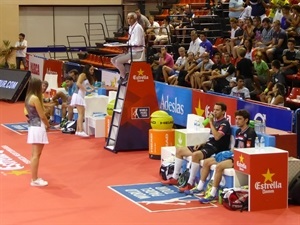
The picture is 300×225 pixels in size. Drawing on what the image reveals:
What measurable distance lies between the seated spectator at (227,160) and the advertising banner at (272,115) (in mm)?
1039

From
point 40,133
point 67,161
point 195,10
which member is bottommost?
point 67,161

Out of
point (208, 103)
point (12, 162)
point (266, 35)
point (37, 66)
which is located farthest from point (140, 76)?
point (37, 66)

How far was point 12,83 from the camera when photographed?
23.0 meters

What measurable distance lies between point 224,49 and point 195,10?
242 inches

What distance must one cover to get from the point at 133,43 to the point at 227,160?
16.3ft

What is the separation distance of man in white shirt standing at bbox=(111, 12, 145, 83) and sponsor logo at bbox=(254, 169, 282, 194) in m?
5.40

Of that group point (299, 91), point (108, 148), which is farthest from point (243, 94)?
point (108, 148)

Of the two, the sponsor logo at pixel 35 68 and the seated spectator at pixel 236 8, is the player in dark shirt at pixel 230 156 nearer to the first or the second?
the seated spectator at pixel 236 8

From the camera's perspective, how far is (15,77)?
22.8m

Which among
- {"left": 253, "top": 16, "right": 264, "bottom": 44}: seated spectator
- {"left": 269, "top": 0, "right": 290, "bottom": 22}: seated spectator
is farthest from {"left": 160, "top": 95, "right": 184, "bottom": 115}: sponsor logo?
{"left": 269, "top": 0, "right": 290, "bottom": 22}: seated spectator

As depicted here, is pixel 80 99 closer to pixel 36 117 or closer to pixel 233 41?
pixel 36 117

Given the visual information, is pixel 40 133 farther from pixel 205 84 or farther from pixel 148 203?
pixel 205 84

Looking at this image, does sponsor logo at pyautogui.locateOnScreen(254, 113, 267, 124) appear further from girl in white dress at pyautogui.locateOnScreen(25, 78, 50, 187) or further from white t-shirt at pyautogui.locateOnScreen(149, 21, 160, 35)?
white t-shirt at pyautogui.locateOnScreen(149, 21, 160, 35)

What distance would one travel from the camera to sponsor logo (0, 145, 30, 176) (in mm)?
13078
